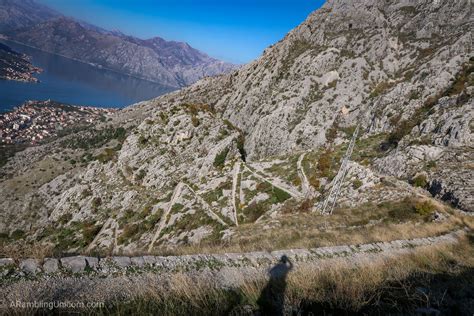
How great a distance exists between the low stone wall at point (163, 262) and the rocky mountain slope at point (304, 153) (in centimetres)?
382

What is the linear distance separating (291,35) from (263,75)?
20.3m

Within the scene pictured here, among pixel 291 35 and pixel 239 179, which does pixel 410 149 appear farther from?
pixel 291 35

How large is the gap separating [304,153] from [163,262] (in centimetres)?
4647

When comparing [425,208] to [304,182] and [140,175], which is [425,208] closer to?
[304,182]

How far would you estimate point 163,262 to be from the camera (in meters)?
Result: 10.0

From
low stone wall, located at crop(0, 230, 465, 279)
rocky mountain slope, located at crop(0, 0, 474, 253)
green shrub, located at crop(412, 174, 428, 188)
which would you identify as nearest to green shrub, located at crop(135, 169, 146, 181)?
rocky mountain slope, located at crop(0, 0, 474, 253)

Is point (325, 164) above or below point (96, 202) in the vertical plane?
above

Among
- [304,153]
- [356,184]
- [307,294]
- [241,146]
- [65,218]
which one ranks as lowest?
[65,218]

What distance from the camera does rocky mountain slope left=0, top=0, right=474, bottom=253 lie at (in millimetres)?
27719

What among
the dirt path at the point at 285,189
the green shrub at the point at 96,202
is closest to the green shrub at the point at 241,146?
the dirt path at the point at 285,189

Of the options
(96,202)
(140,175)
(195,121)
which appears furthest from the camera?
(195,121)

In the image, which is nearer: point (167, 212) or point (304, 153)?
point (167, 212)

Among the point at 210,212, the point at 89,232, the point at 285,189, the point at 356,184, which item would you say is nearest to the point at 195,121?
the point at 89,232

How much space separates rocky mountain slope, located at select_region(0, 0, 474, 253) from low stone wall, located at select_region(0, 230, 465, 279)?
3819mm
